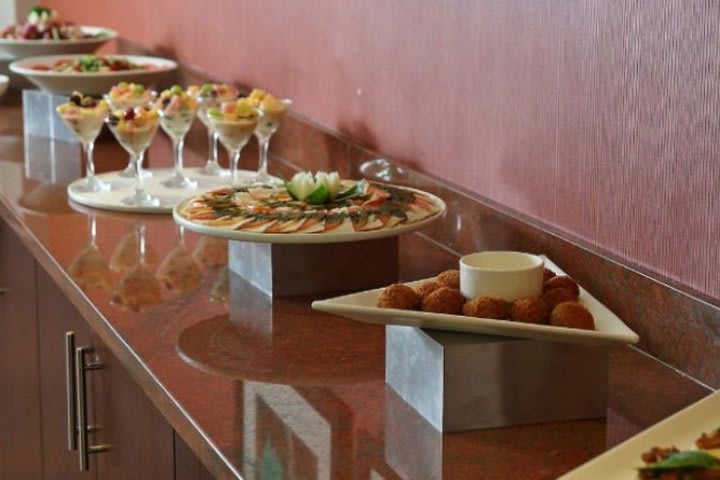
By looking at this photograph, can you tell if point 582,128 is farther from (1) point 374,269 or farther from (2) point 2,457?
(2) point 2,457

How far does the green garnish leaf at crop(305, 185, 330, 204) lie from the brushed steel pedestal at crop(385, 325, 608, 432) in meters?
0.45

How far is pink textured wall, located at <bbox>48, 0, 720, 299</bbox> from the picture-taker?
126 centimetres

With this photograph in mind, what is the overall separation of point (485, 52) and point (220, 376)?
0.59 m

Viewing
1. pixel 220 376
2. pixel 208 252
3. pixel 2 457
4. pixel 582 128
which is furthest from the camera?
pixel 2 457

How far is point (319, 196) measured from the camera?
158 centimetres

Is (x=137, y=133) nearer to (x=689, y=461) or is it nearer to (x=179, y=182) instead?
(x=179, y=182)

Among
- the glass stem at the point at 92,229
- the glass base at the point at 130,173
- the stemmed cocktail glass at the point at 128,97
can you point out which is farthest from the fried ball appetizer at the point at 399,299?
the stemmed cocktail glass at the point at 128,97

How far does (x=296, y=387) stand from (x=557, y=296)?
0.81 feet

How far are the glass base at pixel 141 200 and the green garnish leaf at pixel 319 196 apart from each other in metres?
0.41

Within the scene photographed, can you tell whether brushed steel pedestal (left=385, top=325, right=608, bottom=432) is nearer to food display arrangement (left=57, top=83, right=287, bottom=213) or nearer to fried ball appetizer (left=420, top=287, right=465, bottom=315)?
fried ball appetizer (left=420, top=287, right=465, bottom=315)

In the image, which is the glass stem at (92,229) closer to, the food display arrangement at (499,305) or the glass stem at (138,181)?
the glass stem at (138,181)

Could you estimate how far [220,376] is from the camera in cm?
126

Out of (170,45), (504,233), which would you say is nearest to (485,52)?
(504,233)

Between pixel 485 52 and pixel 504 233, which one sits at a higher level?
pixel 485 52
